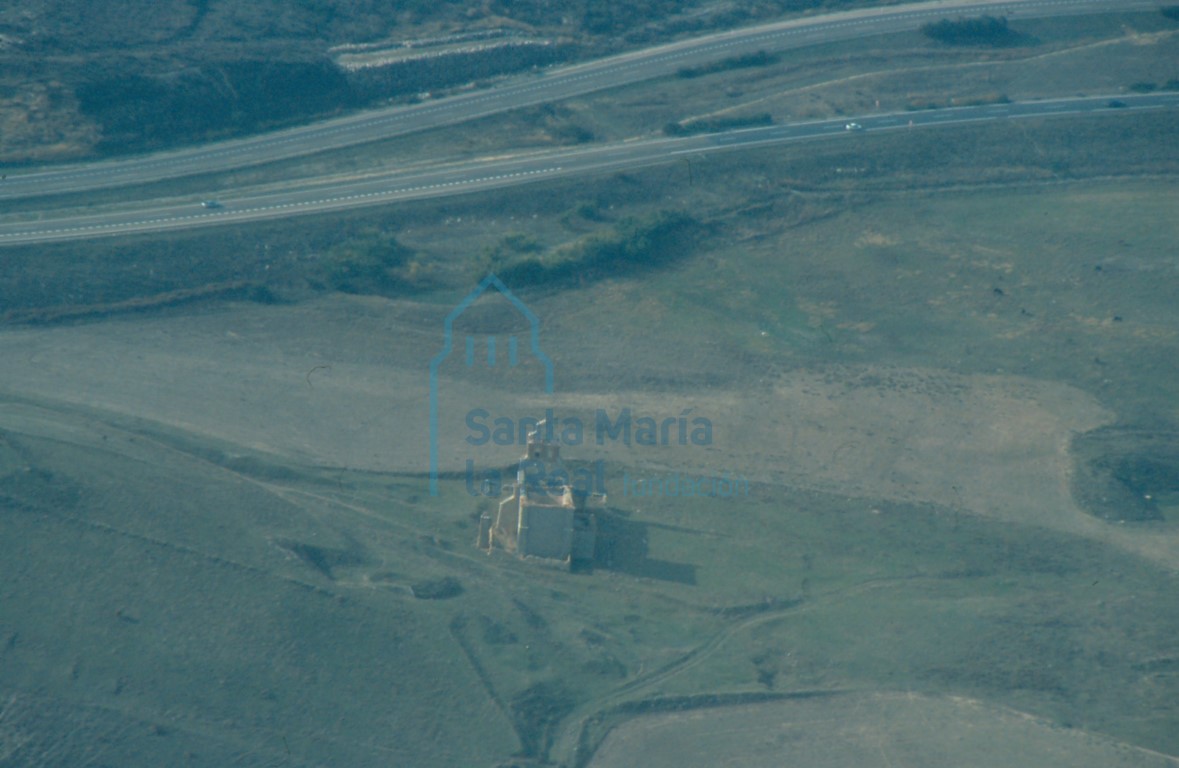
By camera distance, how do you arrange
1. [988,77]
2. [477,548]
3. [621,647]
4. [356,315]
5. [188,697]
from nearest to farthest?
1. [188,697]
2. [621,647]
3. [477,548]
4. [356,315]
5. [988,77]

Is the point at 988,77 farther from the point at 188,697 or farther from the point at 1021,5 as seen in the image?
the point at 188,697

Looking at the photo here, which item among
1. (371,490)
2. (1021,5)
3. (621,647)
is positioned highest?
(1021,5)

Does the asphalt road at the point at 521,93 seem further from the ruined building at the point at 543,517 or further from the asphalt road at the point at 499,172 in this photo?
the ruined building at the point at 543,517

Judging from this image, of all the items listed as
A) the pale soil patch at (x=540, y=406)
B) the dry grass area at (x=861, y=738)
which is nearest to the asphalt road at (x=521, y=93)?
the pale soil patch at (x=540, y=406)

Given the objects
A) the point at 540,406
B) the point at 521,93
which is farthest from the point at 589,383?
the point at 521,93

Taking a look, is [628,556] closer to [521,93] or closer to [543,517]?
[543,517]

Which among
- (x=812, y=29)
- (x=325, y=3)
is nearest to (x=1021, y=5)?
(x=812, y=29)

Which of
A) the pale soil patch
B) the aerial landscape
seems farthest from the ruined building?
the pale soil patch

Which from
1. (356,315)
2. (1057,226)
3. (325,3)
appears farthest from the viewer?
(325,3)
